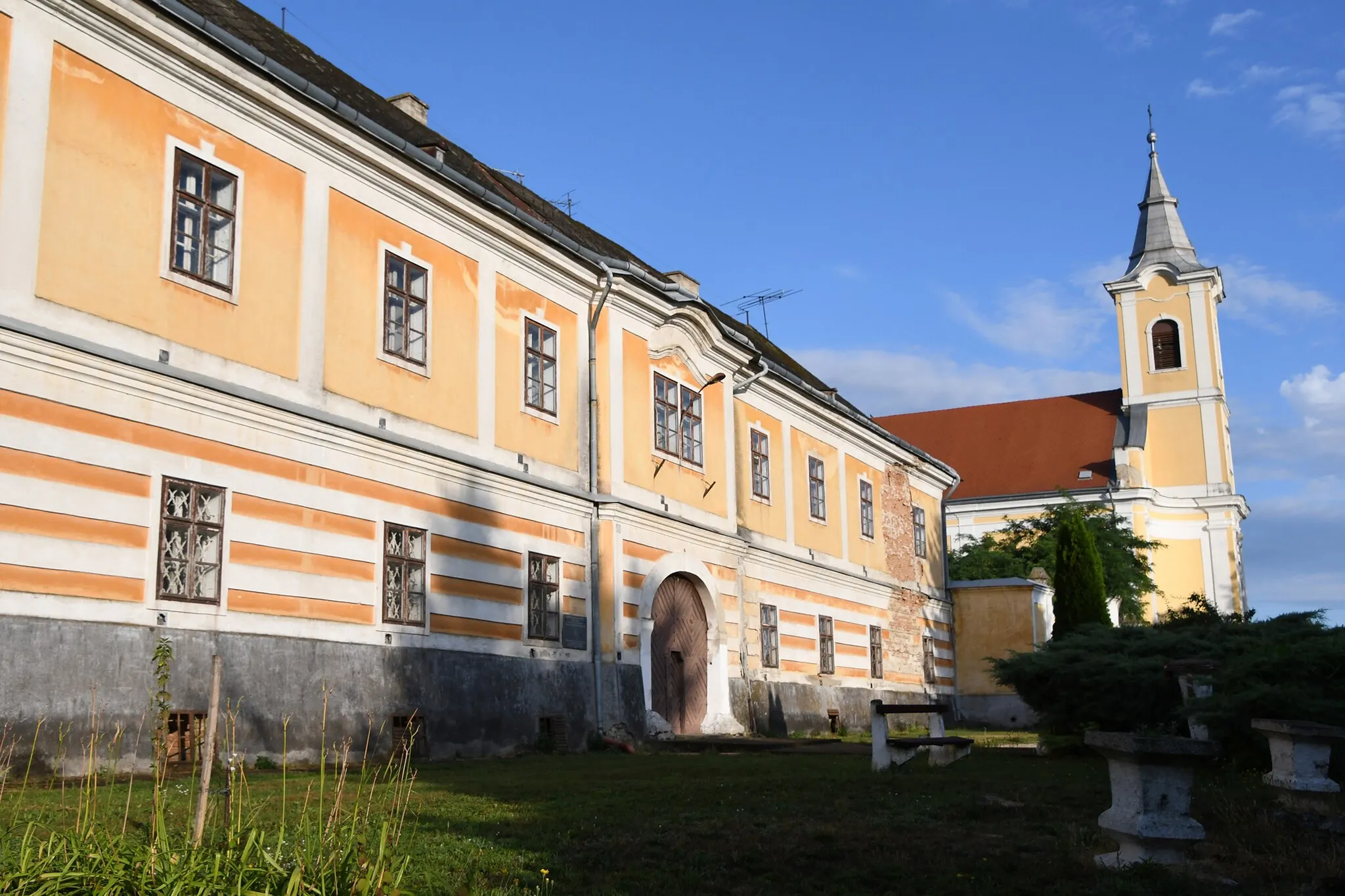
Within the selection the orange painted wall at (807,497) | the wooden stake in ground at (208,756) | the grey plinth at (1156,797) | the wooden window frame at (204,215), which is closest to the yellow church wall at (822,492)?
the orange painted wall at (807,497)

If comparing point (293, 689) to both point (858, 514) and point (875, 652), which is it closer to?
point (858, 514)

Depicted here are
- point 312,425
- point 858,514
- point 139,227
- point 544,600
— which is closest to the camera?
point 139,227

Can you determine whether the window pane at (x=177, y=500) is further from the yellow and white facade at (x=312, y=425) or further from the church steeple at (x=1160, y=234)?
the church steeple at (x=1160, y=234)

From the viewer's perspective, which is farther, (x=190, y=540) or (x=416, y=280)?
(x=416, y=280)

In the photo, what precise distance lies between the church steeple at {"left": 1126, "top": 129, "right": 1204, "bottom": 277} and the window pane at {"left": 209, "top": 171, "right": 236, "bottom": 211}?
163 ft

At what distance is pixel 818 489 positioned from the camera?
92.1ft

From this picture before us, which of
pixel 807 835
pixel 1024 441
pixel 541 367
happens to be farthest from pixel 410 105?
pixel 1024 441

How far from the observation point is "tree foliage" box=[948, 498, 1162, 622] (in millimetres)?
42812

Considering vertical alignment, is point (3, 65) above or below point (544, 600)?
above

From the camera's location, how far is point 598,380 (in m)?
19.7

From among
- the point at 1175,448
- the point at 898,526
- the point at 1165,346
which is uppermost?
the point at 1165,346

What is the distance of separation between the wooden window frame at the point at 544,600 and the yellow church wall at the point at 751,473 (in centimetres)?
658

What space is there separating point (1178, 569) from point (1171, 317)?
10863mm

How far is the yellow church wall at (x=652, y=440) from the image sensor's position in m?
20.4
